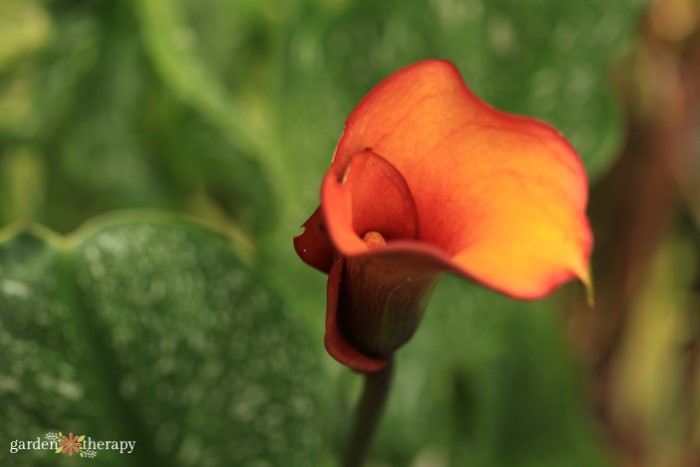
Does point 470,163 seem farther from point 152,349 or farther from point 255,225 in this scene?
point 255,225

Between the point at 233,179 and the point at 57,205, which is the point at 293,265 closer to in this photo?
the point at 233,179

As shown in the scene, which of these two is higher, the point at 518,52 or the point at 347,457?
the point at 518,52

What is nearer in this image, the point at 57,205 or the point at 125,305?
the point at 125,305

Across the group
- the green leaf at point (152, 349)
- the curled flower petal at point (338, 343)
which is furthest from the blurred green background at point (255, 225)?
the curled flower petal at point (338, 343)

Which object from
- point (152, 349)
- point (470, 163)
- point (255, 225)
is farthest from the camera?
point (255, 225)

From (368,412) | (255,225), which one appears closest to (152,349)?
(368,412)

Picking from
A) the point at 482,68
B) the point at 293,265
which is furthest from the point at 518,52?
the point at 293,265

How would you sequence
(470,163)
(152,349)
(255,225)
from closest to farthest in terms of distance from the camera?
1. (470,163)
2. (152,349)
3. (255,225)
